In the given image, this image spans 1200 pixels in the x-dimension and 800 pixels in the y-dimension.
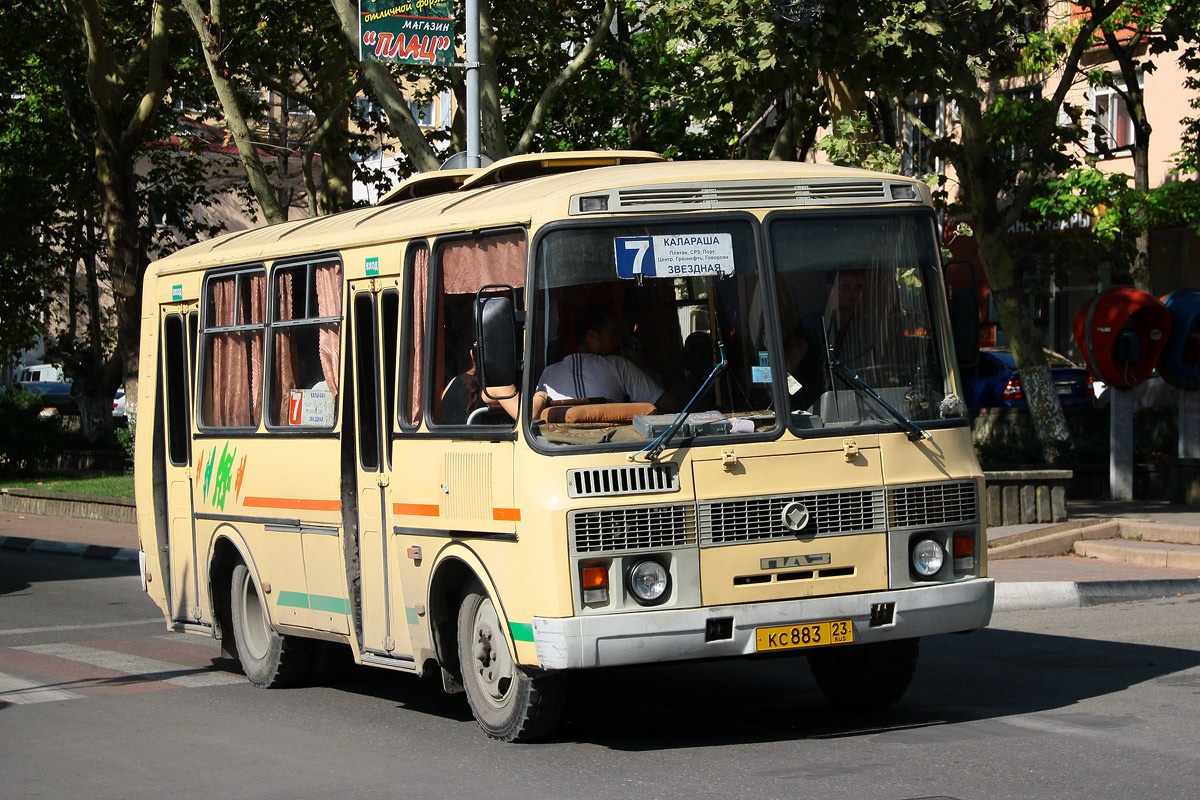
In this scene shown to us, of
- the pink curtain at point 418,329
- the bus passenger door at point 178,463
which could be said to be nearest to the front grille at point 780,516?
the pink curtain at point 418,329

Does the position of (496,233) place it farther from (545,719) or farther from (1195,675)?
(1195,675)

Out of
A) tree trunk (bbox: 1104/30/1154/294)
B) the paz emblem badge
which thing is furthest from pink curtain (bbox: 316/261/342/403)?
tree trunk (bbox: 1104/30/1154/294)

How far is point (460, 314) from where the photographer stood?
27.2 ft

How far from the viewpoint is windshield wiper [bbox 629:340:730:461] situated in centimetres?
743

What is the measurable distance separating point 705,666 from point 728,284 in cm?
371

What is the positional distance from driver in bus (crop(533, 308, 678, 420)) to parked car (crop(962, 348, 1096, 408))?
21.9 metres

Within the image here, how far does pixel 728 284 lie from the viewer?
7734 mm

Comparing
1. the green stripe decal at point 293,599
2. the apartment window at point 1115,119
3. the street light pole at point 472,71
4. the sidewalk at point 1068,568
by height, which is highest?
the apartment window at point 1115,119

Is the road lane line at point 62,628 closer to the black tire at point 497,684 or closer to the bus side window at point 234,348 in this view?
the bus side window at point 234,348

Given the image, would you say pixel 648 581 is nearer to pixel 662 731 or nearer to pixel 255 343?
pixel 662 731

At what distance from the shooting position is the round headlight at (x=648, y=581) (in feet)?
24.2

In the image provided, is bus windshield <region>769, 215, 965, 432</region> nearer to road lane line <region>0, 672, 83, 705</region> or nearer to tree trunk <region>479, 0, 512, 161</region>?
road lane line <region>0, 672, 83, 705</region>

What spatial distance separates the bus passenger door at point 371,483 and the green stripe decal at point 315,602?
24cm

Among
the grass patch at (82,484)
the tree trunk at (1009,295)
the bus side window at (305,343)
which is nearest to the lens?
the bus side window at (305,343)
